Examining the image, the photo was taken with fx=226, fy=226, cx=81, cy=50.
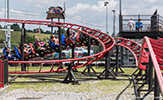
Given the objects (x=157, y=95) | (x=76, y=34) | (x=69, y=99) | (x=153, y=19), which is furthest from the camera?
(x=153, y=19)

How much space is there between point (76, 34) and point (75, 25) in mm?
1480

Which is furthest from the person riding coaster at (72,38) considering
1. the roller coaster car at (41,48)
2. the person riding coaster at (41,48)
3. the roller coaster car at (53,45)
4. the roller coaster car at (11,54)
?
the roller coaster car at (11,54)

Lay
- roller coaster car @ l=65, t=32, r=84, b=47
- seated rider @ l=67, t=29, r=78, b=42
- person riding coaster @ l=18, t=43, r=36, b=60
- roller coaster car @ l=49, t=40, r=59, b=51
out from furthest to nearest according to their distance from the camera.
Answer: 1. person riding coaster @ l=18, t=43, r=36, b=60
2. roller coaster car @ l=49, t=40, r=59, b=51
3. roller coaster car @ l=65, t=32, r=84, b=47
4. seated rider @ l=67, t=29, r=78, b=42

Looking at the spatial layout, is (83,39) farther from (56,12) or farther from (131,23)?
(56,12)

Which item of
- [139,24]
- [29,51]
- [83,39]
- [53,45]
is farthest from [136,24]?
[29,51]

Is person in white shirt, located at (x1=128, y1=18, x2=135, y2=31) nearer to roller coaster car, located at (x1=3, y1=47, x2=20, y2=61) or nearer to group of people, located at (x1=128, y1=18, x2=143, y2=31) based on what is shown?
group of people, located at (x1=128, y1=18, x2=143, y2=31)

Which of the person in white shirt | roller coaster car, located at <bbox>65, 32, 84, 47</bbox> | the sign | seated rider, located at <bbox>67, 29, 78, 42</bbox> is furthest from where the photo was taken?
the sign

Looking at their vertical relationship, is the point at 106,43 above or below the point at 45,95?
above

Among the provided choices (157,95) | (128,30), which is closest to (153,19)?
(128,30)

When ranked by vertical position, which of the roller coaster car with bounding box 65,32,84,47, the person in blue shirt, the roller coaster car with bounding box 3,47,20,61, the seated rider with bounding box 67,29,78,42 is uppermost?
the person in blue shirt

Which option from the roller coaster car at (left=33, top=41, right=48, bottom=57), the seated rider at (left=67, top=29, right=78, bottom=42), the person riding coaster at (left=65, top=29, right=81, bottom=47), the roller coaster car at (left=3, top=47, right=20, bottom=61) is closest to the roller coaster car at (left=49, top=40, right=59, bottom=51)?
the roller coaster car at (left=33, top=41, right=48, bottom=57)

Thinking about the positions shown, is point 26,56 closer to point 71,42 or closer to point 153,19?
point 71,42

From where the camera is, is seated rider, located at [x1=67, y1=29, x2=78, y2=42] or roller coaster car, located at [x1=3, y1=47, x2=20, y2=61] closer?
seated rider, located at [x1=67, y1=29, x2=78, y2=42]

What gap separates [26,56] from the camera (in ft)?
57.3
